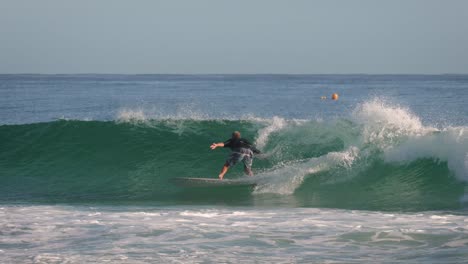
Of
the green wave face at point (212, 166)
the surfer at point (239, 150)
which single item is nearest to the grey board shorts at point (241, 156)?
the surfer at point (239, 150)

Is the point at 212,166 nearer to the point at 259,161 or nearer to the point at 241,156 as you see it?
the point at 259,161

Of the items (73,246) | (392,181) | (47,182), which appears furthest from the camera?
(47,182)

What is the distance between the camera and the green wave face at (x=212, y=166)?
15172 mm

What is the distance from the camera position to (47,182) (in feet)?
59.3

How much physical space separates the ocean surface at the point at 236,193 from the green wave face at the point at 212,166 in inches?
1.5

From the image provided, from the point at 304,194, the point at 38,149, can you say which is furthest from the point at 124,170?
the point at 304,194

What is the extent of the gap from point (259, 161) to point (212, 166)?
1577mm

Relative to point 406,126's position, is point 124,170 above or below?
below

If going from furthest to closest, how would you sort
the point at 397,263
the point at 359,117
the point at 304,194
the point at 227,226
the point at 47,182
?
the point at 359,117, the point at 47,182, the point at 304,194, the point at 227,226, the point at 397,263

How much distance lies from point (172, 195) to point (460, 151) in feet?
22.5

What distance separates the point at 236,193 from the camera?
15.0m

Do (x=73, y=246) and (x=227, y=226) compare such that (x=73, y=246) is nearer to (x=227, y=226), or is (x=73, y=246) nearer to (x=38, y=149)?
(x=227, y=226)

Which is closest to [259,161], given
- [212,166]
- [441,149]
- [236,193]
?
[212,166]

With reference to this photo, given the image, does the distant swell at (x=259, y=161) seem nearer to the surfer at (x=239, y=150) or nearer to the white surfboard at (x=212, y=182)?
the white surfboard at (x=212, y=182)
